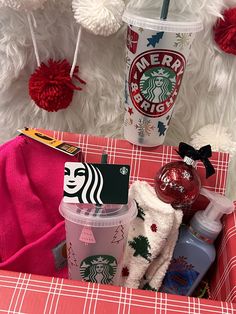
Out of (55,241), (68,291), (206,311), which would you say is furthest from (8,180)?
(206,311)

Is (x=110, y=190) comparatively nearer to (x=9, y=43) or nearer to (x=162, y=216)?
(x=162, y=216)

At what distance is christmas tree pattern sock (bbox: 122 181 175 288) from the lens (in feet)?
1.78

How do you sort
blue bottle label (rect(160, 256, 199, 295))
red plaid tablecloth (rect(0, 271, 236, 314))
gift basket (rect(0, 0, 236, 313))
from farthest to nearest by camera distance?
1. blue bottle label (rect(160, 256, 199, 295))
2. gift basket (rect(0, 0, 236, 313))
3. red plaid tablecloth (rect(0, 271, 236, 314))

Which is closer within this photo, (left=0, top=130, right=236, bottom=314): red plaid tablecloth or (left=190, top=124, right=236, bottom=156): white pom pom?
(left=0, top=130, right=236, bottom=314): red plaid tablecloth

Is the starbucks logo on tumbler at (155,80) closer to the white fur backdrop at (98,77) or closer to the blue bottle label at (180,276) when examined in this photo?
the white fur backdrop at (98,77)

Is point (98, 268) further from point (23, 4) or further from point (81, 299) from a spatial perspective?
point (23, 4)

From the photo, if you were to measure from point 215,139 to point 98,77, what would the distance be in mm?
259

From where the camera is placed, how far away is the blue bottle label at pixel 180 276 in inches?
23.2

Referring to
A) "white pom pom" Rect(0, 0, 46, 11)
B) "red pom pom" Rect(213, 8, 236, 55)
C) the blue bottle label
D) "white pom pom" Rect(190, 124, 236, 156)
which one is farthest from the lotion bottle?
"white pom pom" Rect(0, 0, 46, 11)

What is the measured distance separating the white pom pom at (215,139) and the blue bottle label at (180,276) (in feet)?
0.75

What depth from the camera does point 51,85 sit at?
630mm

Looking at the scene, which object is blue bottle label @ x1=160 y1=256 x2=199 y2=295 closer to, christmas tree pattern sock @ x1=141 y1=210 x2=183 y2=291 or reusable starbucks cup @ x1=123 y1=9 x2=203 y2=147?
christmas tree pattern sock @ x1=141 y1=210 x2=183 y2=291

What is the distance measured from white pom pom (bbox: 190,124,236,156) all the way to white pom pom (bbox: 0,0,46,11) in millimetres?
379

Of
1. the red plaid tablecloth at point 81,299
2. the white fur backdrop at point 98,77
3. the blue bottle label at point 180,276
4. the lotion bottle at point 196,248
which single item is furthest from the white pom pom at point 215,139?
the red plaid tablecloth at point 81,299
